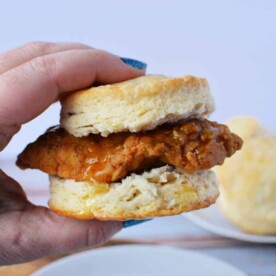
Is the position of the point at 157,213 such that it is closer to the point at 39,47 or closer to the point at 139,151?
the point at 139,151

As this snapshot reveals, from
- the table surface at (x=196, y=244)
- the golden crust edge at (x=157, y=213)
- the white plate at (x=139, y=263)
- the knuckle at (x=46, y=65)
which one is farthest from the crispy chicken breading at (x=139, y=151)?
the table surface at (x=196, y=244)

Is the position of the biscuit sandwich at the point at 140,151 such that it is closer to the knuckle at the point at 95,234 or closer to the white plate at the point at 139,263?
the knuckle at the point at 95,234

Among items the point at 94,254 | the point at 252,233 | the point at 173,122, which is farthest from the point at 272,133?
the point at 173,122

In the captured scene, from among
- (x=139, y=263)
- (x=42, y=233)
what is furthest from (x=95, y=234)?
(x=139, y=263)

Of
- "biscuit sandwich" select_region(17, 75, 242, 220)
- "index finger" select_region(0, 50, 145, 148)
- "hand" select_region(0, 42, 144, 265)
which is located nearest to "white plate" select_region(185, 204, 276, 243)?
"hand" select_region(0, 42, 144, 265)

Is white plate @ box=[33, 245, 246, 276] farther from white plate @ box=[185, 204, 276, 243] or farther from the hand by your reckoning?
the hand

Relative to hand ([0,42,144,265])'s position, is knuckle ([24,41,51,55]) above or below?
above
